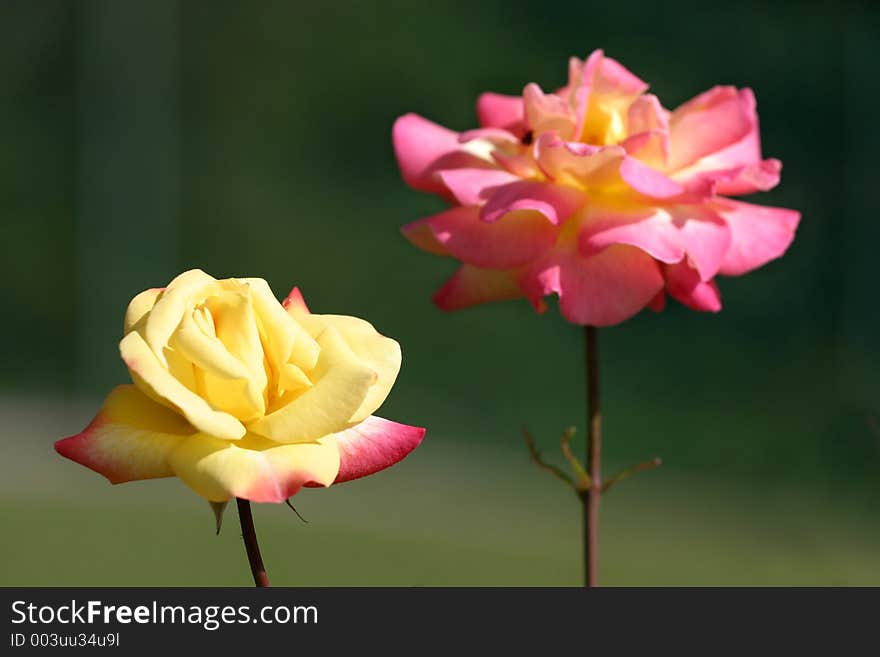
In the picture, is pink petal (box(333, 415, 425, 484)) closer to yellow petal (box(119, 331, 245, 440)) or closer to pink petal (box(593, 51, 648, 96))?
yellow petal (box(119, 331, 245, 440))

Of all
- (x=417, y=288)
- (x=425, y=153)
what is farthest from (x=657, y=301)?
(x=417, y=288)

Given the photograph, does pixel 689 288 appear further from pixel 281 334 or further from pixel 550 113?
pixel 281 334

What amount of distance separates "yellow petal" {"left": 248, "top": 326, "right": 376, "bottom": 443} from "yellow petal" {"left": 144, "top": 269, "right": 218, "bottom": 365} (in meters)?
0.03

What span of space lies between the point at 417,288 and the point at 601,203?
Result: 3480 millimetres

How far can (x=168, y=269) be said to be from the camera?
4.38 m

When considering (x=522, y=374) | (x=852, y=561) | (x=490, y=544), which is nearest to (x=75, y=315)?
(x=522, y=374)

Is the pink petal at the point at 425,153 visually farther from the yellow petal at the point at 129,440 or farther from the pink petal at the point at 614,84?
the yellow petal at the point at 129,440

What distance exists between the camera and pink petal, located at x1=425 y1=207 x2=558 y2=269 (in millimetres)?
536

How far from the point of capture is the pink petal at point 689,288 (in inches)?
21.0

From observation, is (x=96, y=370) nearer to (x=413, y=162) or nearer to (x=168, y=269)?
(x=168, y=269)

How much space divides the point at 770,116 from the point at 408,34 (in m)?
1.28

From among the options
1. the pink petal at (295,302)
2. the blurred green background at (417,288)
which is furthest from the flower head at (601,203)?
the blurred green background at (417,288)

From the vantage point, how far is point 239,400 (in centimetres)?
33

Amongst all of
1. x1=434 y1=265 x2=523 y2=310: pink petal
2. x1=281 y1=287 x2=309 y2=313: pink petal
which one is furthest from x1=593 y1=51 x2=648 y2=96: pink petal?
x1=281 y1=287 x2=309 y2=313: pink petal
